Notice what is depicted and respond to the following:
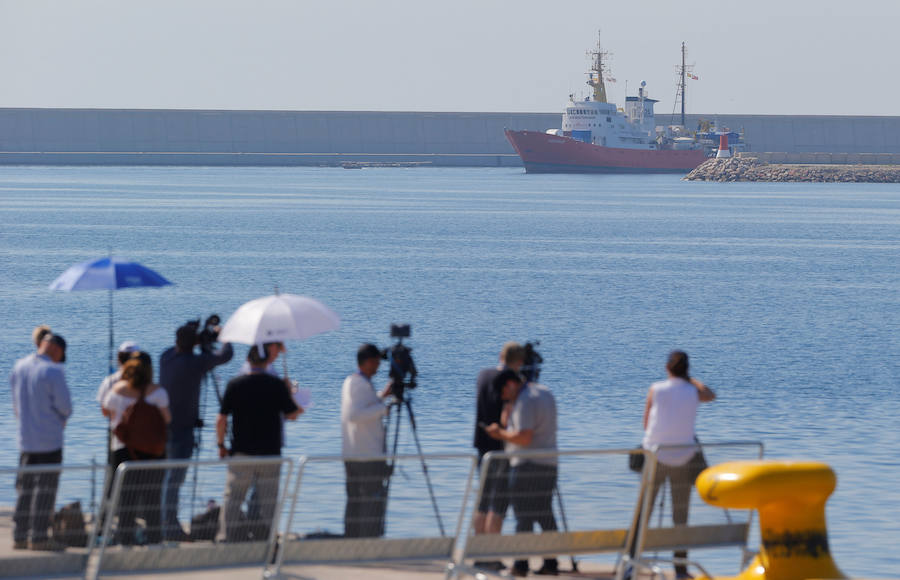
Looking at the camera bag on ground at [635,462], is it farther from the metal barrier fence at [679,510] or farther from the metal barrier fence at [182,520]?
the metal barrier fence at [182,520]

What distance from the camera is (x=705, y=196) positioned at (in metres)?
119

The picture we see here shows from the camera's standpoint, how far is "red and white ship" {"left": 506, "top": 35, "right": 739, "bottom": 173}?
150 m

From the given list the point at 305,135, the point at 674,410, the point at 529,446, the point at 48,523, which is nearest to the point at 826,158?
the point at 305,135

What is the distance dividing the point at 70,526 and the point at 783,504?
12.4 feet

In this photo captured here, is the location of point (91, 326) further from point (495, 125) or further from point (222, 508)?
point (495, 125)

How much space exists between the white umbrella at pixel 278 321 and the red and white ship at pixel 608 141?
5506 inches

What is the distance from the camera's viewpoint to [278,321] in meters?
9.30

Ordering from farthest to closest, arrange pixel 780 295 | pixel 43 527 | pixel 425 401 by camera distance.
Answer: pixel 780 295 < pixel 425 401 < pixel 43 527

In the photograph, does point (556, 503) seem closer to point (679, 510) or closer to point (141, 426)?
point (679, 510)

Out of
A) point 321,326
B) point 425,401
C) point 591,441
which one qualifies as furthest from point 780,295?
point 321,326

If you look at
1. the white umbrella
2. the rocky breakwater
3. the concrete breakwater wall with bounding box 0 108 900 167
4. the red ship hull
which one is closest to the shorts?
the white umbrella

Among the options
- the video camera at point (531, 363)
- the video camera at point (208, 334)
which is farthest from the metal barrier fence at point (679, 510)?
the video camera at point (208, 334)

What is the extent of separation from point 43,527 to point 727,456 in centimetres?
368

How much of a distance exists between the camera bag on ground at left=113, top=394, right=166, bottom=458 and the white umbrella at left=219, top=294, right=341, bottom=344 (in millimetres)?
817
